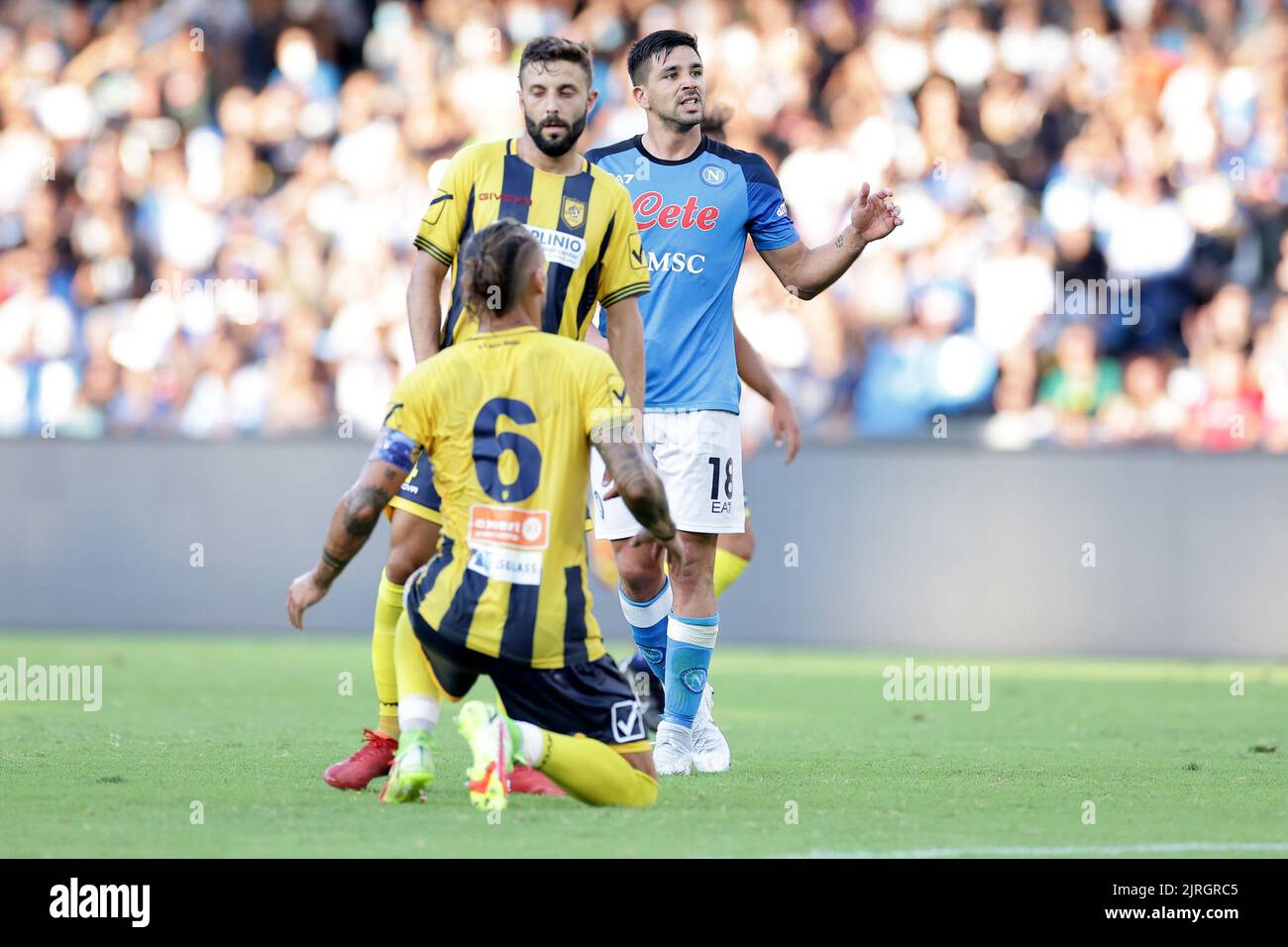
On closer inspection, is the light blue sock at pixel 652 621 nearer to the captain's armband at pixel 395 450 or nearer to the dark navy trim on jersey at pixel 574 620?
the dark navy trim on jersey at pixel 574 620

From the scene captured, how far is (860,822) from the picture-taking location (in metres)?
5.77

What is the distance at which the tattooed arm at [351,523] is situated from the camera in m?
5.54

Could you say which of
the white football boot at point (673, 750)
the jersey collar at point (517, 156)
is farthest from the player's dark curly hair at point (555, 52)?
the white football boot at point (673, 750)

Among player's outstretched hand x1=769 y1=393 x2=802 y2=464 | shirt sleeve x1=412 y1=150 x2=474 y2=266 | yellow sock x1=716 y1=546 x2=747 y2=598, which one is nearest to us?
shirt sleeve x1=412 y1=150 x2=474 y2=266

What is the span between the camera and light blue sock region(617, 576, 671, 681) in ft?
25.2

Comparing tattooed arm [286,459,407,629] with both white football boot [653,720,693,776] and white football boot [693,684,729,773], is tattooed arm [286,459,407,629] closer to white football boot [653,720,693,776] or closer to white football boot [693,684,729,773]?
white football boot [653,720,693,776]

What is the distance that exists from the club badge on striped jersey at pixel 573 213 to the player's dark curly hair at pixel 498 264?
0.74m

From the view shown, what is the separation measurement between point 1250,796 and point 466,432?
292 centimetres

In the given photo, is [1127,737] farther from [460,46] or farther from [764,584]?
[460,46]

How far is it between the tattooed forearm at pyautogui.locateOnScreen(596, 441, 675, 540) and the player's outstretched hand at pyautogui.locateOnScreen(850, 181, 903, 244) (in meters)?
1.84

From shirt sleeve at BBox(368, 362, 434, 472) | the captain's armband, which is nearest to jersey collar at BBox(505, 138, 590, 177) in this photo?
shirt sleeve at BBox(368, 362, 434, 472)

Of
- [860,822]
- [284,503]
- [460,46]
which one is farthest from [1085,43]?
[860,822]

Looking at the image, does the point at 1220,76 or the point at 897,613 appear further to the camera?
the point at 1220,76
